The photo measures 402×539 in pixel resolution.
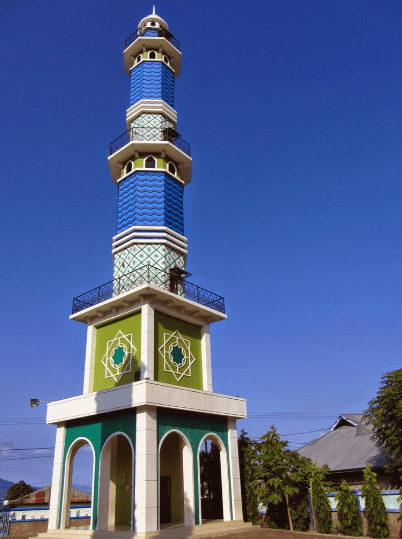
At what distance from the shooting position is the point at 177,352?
21391 millimetres

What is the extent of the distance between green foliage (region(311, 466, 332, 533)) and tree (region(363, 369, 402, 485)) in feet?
10.6

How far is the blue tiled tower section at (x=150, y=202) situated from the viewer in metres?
24.0

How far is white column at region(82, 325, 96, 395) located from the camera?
21531mm

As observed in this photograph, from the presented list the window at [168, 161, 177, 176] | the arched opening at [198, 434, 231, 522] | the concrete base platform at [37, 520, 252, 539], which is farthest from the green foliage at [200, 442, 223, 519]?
the window at [168, 161, 177, 176]

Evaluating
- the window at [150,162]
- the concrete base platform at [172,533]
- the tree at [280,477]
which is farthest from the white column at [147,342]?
the window at [150,162]

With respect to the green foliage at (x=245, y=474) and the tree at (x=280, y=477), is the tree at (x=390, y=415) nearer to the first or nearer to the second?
the tree at (x=280, y=477)

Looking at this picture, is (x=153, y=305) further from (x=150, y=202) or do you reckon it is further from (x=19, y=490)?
(x=19, y=490)

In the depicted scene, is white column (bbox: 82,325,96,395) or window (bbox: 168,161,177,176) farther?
window (bbox: 168,161,177,176)

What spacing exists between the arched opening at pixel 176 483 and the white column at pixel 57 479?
4343 millimetres

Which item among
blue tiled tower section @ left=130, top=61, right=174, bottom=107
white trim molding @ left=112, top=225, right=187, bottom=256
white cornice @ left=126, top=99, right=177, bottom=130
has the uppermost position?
blue tiled tower section @ left=130, top=61, right=174, bottom=107

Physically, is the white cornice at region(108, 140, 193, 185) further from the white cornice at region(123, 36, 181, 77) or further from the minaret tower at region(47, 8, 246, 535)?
the white cornice at region(123, 36, 181, 77)

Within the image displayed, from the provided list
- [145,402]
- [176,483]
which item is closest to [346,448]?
[176,483]

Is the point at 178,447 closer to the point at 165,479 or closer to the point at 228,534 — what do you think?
the point at 165,479

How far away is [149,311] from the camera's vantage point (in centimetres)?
2041
